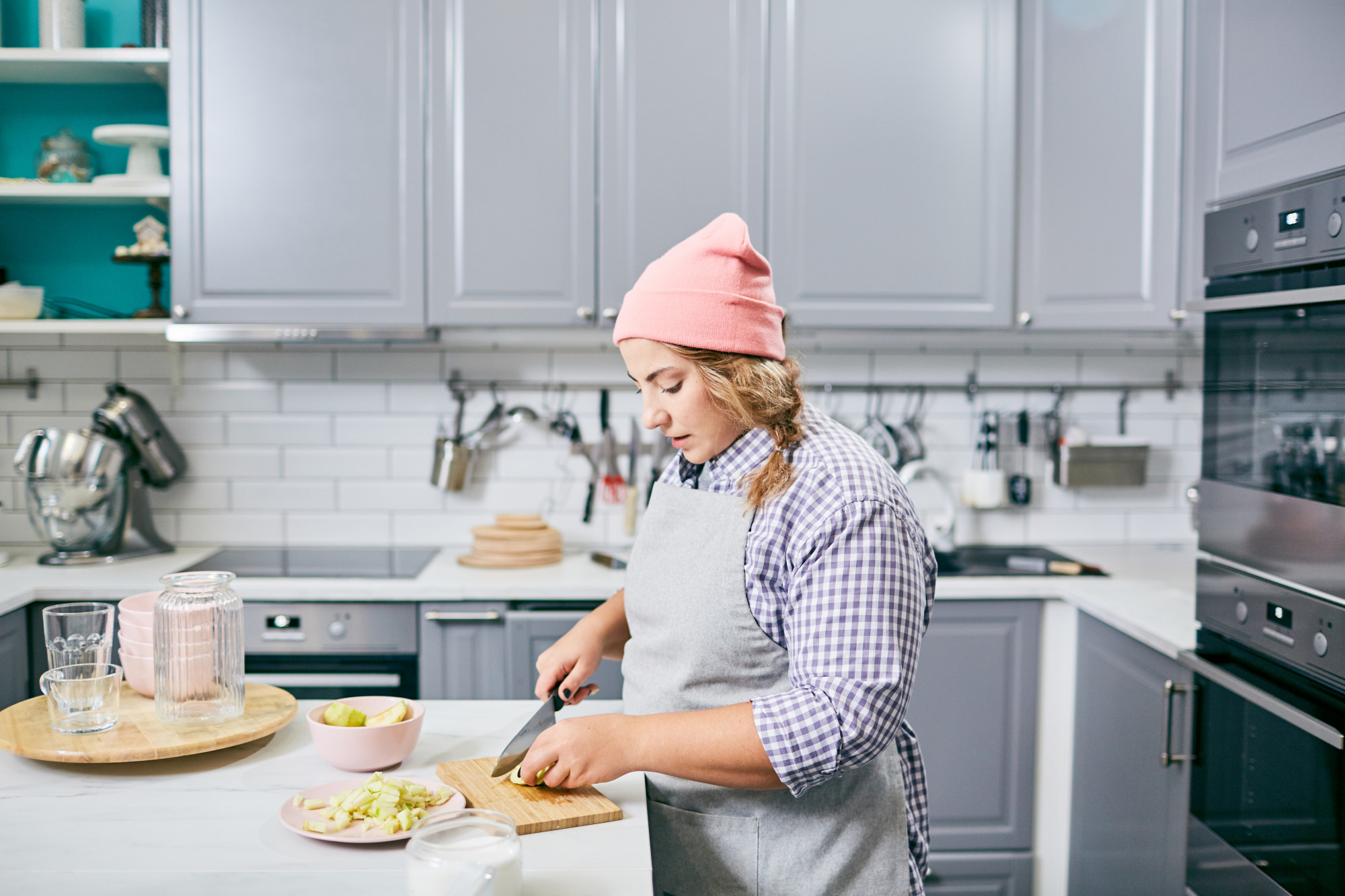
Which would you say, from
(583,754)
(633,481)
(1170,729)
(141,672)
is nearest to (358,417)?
(633,481)

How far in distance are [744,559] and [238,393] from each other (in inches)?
89.4

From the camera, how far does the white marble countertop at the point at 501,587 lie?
7.91 feet

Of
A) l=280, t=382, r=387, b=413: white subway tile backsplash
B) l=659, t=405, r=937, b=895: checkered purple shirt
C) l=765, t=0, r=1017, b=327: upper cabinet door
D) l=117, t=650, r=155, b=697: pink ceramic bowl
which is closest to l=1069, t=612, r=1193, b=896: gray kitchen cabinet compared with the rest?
l=765, t=0, r=1017, b=327: upper cabinet door

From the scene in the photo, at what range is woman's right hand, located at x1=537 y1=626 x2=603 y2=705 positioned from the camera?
4.68ft

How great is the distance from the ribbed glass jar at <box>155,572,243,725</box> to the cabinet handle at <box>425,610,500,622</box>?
1160 millimetres

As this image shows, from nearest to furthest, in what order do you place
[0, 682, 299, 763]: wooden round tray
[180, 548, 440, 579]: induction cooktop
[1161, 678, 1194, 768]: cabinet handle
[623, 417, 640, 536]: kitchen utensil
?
[0, 682, 299, 763]: wooden round tray, [1161, 678, 1194, 768]: cabinet handle, [180, 548, 440, 579]: induction cooktop, [623, 417, 640, 536]: kitchen utensil

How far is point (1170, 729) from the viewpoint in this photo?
202 centimetres

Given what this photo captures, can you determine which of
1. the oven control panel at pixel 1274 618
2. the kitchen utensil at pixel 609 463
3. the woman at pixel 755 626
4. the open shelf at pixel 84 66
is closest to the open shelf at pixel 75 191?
the open shelf at pixel 84 66

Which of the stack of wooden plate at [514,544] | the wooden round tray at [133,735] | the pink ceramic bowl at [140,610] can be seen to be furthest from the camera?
the stack of wooden plate at [514,544]

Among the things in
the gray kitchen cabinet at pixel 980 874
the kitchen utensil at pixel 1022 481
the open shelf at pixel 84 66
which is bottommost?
the gray kitchen cabinet at pixel 980 874

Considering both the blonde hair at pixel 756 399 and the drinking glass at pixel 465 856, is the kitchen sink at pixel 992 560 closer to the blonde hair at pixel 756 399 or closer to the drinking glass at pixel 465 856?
the blonde hair at pixel 756 399

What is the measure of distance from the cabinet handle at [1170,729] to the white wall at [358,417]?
3.77ft

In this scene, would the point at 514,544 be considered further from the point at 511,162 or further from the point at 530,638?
the point at 511,162

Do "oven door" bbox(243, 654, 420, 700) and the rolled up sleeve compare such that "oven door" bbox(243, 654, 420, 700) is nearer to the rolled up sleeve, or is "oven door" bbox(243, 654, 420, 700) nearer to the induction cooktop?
the induction cooktop
